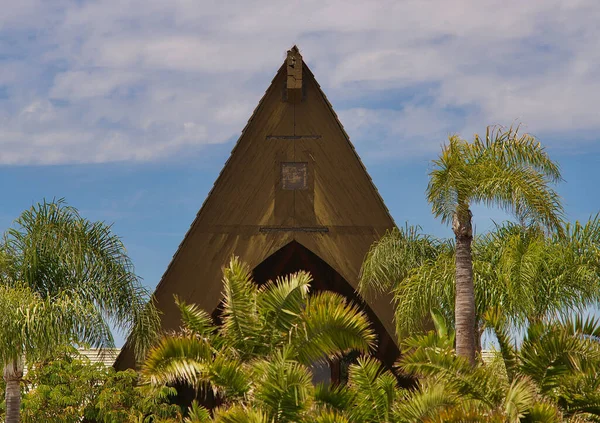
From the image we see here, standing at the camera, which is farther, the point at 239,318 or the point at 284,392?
the point at 239,318

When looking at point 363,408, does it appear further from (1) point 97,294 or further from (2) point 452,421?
(1) point 97,294

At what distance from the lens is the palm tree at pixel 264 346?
1348 centimetres

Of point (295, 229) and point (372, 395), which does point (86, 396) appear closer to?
point (295, 229)

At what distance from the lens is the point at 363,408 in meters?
14.4

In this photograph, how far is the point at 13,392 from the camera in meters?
→ 19.5

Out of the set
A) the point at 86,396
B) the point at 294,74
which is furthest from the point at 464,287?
the point at 86,396

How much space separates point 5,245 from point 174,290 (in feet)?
14.4

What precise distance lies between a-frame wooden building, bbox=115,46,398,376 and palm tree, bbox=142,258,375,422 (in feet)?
21.5

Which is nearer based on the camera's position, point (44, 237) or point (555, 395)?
point (555, 395)

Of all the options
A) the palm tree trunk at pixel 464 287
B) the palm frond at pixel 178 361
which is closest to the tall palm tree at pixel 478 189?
the palm tree trunk at pixel 464 287

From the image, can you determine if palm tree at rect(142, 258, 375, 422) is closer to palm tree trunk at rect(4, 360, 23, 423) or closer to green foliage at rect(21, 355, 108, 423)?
palm tree trunk at rect(4, 360, 23, 423)

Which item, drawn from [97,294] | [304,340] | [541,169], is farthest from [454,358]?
[97,294]

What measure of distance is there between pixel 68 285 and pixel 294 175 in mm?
6403

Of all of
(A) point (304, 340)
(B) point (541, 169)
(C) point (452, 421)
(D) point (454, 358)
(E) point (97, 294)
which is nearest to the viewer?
(C) point (452, 421)
